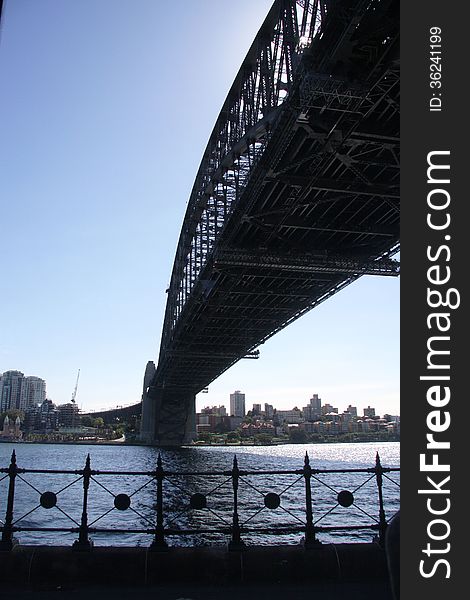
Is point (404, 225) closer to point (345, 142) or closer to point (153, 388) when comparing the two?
point (345, 142)

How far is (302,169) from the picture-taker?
23.8m

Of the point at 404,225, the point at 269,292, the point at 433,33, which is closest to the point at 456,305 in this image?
the point at 404,225

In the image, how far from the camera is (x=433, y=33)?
14.3ft

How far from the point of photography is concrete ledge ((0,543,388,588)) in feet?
24.2

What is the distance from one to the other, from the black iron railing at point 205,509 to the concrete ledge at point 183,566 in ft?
0.67

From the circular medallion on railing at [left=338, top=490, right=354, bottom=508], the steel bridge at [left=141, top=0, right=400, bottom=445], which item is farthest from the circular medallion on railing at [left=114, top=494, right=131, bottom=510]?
the steel bridge at [left=141, top=0, right=400, bottom=445]

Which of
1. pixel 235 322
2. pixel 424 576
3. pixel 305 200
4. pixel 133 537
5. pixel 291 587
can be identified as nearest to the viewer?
pixel 424 576

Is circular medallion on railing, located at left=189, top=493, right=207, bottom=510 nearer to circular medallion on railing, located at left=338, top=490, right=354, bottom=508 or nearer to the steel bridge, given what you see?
circular medallion on railing, located at left=338, top=490, right=354, bottom=508

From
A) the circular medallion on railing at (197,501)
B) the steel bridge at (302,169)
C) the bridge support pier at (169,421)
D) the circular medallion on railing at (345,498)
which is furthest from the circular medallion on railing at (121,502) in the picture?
the bridge support pier at (169,421)

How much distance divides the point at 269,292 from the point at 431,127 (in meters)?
37.3

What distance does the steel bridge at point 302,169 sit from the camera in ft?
56.3

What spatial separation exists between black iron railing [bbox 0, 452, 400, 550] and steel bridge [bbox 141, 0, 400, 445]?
38.5 feet

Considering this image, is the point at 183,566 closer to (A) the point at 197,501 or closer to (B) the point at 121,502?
(A) the point at 197,501

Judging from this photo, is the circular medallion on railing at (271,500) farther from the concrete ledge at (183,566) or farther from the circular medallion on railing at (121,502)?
the circular medallion on railing at (121,502)
